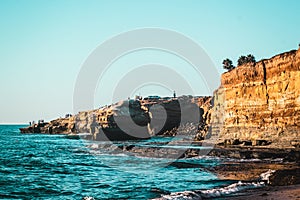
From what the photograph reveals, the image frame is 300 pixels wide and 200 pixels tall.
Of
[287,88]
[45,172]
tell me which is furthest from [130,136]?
[45,172]

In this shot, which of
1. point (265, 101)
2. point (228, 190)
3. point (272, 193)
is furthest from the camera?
point (265, 101)

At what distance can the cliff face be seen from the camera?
33281 mm

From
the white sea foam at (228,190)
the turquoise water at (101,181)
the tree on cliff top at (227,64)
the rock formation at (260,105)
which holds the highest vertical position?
the tree on cliff top at (227,64)

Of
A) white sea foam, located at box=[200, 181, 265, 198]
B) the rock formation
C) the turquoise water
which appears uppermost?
the rock formation

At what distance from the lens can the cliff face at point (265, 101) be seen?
3328 centimetres

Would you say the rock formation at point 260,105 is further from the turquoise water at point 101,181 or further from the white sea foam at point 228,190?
the white sea foam at point 228,190

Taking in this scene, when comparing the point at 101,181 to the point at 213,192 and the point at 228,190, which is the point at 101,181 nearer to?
the point at 213,192

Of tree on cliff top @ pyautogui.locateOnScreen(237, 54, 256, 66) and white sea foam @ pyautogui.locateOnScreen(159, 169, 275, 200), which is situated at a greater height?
tree on cliff top @ pyautogui.locateOnScreen(237, 54, 256, 66)

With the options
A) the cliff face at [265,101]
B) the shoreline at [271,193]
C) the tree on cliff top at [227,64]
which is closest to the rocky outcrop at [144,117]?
the tree on cliff top at [227,64]

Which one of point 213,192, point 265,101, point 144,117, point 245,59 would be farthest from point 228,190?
point 144,117

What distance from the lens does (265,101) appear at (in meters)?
37.8

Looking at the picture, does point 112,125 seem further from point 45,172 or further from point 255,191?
point 255,191

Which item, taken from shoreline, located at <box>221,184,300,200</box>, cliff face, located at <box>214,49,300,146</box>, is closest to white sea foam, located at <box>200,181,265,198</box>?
shoreline, located at <box>221,184,300,200</box>

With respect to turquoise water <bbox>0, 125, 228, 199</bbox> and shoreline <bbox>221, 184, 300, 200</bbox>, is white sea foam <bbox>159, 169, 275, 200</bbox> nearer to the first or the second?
shoreline <bbox>221, 184, 300, 200</bbox>
